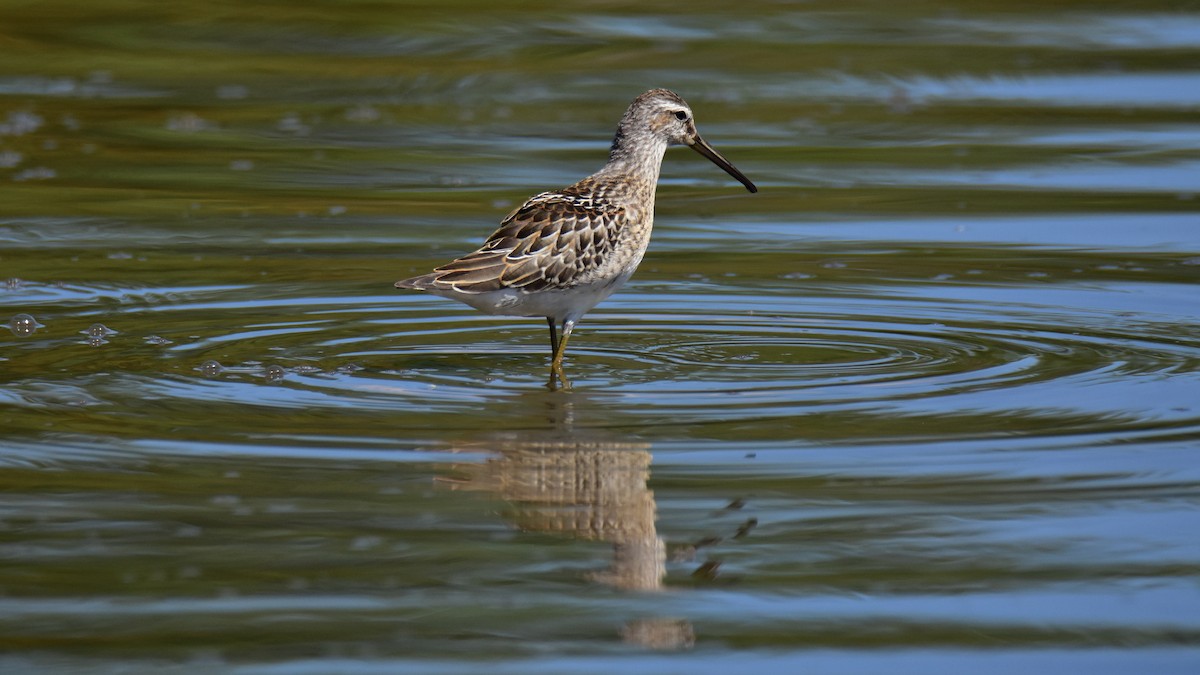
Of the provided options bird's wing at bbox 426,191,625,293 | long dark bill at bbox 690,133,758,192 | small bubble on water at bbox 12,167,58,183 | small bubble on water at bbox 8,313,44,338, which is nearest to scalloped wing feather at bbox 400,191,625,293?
bird's wing at bbox 426,191,625,293

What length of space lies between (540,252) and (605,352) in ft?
2.52

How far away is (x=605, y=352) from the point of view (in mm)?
9055

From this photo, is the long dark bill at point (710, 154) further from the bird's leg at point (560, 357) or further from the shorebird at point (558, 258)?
the bird's leg at point (560, 357)

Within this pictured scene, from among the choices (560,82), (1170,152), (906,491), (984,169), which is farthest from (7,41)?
(906,491)

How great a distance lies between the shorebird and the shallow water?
325 mm

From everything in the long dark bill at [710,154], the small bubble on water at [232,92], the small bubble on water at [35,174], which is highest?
the small bubble on water at [232,92]

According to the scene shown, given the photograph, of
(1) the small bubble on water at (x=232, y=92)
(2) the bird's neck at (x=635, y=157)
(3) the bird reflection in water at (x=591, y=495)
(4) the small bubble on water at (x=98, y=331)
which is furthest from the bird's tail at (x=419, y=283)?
(1) the small bubble on water at (x=232, y=92)

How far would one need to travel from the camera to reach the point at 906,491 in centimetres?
644

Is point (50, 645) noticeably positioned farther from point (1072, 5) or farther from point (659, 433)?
point (1072, 5)

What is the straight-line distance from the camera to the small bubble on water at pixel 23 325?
920cm

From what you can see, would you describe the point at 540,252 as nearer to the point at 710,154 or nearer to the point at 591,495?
the point at 710,154

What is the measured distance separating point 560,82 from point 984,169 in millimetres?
4116

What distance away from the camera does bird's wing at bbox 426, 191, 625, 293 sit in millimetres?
8383

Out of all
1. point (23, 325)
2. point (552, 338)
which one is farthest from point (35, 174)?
point (552, 338)
